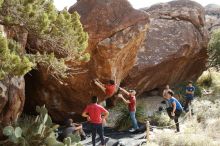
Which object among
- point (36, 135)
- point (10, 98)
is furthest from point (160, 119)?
point (36, 135)

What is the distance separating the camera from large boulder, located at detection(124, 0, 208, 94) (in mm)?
20828

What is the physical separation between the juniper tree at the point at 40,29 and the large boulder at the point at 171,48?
9.45 meters

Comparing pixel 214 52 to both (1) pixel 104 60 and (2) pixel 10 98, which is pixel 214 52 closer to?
(1) pixel 104 60

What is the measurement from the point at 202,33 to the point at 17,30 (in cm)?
1490

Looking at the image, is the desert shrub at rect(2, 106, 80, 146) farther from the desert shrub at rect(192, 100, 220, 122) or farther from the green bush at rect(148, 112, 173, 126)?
the desert shrub at rect(192, 100, 220, 122)

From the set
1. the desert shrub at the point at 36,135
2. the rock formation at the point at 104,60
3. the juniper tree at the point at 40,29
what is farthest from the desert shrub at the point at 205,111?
the desert shrub at the point at 36,135

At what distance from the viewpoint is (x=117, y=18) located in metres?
15.0

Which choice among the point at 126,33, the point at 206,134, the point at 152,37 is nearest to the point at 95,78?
the point at 126,33

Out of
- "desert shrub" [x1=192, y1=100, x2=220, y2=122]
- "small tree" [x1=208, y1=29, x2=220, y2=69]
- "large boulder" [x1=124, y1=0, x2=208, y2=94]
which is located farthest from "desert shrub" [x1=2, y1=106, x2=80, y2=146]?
"small tree" [x1=208, y1=29, x2=220, y2=69]

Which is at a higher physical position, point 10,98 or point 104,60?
point 104,60

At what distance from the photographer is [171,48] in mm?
21641

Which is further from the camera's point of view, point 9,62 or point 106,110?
point 106,110

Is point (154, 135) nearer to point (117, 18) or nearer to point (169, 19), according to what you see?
point (117, 18)

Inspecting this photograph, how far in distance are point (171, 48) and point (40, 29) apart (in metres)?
12.9
